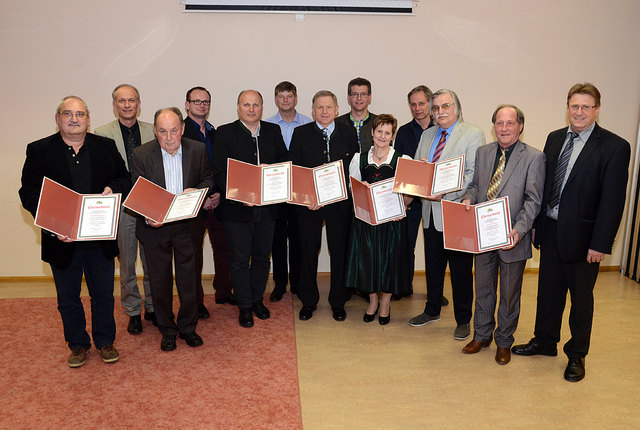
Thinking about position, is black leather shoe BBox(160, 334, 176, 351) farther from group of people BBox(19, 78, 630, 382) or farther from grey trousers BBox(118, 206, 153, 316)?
grey trousers BBox(118, 206, 153, 316)

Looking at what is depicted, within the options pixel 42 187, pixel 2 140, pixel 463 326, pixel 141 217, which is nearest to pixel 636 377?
pixel 463 326

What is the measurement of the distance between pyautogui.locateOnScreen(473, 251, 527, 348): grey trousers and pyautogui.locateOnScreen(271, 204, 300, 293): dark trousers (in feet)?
5.78

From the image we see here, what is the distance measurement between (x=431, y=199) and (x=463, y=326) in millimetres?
1082

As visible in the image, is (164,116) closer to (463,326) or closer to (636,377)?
(463,326)

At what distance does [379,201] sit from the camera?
12.7ft

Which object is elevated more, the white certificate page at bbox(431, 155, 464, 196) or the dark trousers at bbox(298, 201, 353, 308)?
the white certificate page at bbox(431, 155, 464, 196)

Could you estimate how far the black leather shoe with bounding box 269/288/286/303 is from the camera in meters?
4.91

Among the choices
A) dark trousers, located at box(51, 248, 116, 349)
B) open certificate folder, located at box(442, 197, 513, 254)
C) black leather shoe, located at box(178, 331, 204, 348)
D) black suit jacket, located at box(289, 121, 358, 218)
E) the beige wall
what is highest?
the beige wall

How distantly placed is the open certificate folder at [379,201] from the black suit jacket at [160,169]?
1109mm

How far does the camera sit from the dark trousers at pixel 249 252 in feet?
13.7

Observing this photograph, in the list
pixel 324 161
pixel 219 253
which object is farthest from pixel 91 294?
pixel 324 161

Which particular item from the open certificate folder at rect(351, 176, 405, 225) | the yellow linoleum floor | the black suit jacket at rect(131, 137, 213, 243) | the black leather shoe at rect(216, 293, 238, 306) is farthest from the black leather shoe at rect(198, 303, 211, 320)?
the open certificate folder at rect(351, 176, 405, 225)

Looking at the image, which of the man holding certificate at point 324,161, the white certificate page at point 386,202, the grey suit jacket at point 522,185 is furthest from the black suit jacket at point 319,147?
the grey suit jacket at point 522,185

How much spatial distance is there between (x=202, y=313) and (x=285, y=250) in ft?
3.19
